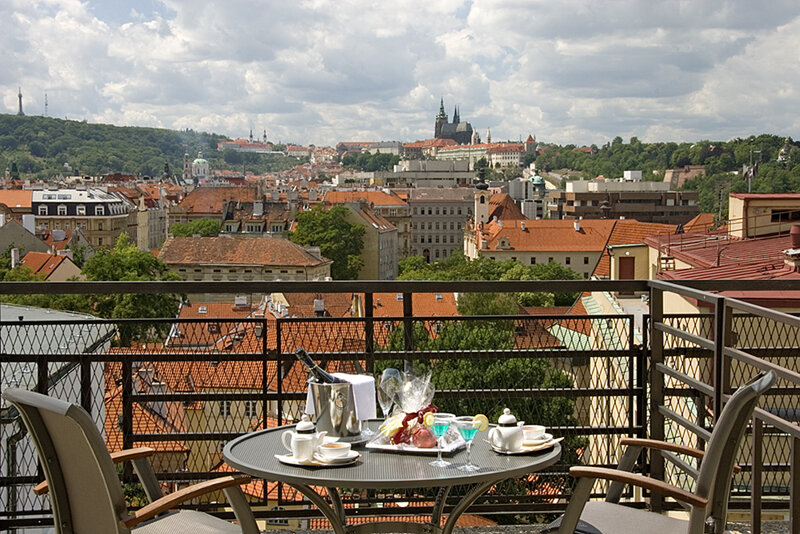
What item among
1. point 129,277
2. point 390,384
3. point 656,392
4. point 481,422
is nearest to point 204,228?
point 129,277

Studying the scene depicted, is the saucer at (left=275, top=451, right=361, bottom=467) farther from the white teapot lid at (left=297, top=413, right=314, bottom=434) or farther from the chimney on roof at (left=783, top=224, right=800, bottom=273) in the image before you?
the chimney on roof at (left=783, top=224, right=800, bottom=273)

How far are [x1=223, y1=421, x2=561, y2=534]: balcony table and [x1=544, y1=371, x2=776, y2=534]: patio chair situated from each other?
168 mm

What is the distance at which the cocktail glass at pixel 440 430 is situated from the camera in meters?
2.86

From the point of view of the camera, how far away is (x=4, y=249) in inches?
2621

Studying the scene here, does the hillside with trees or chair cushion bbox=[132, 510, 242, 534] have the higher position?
the hillside with trees

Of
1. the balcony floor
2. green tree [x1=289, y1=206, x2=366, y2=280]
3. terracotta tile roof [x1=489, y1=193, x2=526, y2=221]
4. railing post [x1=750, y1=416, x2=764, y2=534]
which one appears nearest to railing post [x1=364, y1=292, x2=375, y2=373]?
the balcony floor

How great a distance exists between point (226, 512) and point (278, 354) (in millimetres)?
725

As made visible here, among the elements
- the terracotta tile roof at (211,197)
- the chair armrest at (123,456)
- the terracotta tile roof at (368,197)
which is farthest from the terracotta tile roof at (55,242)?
the chair armrest at (123,456)

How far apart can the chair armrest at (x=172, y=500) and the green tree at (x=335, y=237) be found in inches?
2887

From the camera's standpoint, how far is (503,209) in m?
102

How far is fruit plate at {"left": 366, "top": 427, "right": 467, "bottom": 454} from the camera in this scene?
2955mm

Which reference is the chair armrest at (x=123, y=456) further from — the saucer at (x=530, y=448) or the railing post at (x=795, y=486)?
the railing post at (x=795, y=486)

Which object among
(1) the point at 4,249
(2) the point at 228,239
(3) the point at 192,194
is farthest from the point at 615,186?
(1) the point at 4,249

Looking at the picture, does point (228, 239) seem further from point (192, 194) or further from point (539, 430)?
point (539, 430)
